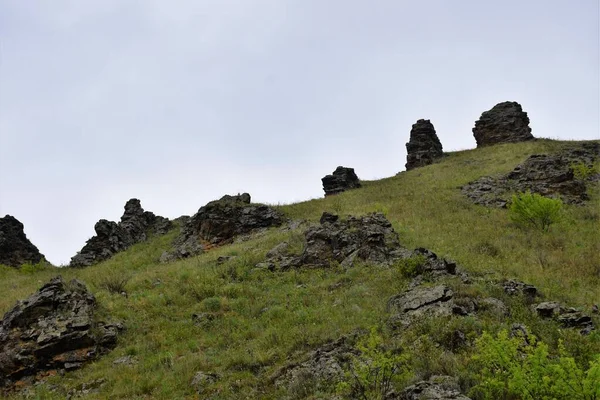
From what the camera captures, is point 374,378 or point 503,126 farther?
point 503,126

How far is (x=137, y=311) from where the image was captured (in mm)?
17219

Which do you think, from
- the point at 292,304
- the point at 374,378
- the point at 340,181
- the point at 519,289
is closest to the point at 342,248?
the point at 292,304

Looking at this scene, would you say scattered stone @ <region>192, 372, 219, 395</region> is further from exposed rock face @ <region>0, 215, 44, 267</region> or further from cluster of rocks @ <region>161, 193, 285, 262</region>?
exposed rock face @ <region>0, 215, 44, 267</region>

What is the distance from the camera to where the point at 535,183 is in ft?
117

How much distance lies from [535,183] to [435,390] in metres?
33.4

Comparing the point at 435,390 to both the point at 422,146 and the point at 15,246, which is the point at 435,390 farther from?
the point at 422,146

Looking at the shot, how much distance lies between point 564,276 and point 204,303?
14.0 meters

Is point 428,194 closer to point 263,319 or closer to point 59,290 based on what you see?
point 263,319

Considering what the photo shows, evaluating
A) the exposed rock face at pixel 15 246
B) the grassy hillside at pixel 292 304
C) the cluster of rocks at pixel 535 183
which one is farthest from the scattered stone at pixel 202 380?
the exposed rock face at pixel 15 246

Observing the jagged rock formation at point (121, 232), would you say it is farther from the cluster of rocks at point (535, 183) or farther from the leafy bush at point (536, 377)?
the leafy bush at point (536, 377)

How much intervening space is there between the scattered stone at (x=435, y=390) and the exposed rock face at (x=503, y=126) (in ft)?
184

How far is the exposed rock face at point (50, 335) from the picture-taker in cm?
1324

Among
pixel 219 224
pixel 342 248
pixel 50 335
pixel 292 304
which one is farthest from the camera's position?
pixel 219 224

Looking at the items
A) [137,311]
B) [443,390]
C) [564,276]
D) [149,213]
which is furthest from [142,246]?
[443,390]
